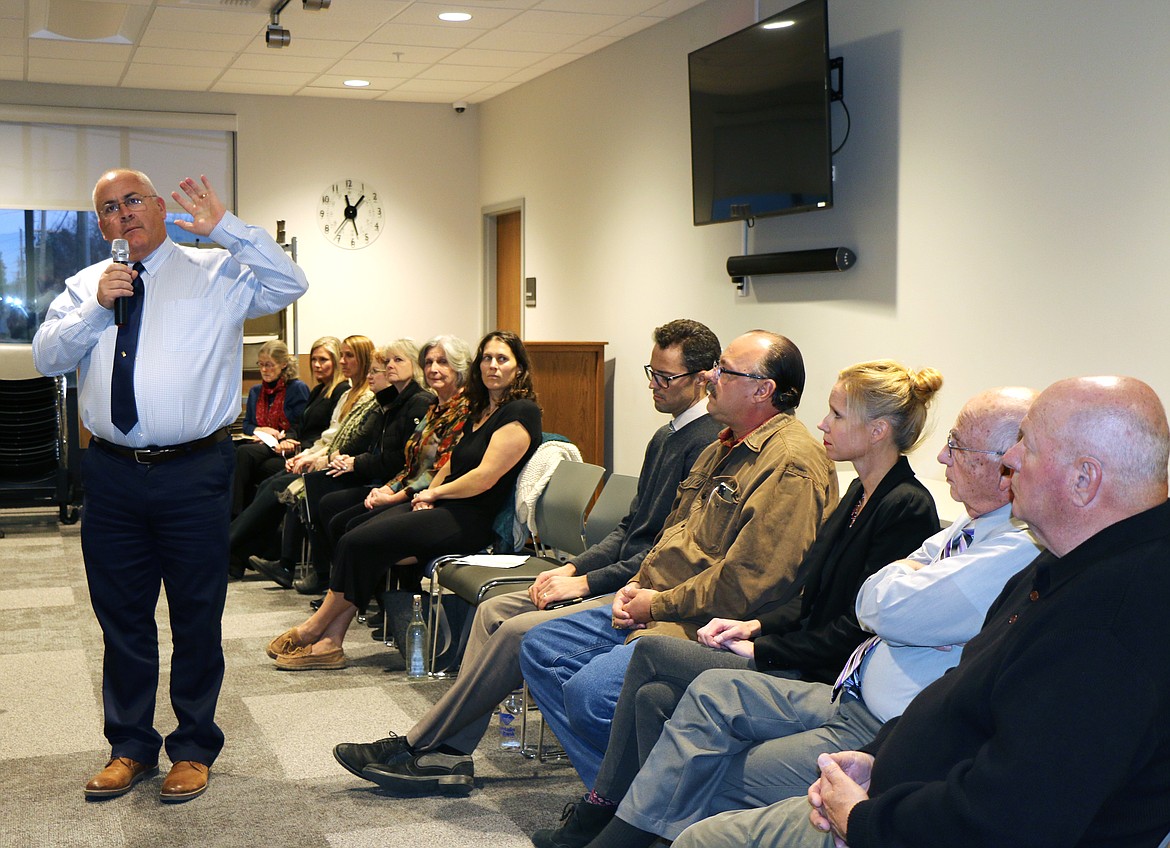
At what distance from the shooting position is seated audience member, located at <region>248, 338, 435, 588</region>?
5.56 metres

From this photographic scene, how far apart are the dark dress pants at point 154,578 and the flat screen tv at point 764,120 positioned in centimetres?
294

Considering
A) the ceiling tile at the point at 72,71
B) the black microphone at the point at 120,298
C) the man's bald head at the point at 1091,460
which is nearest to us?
the man's bald head at the point at 1091,460

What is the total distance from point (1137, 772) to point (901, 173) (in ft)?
12.6

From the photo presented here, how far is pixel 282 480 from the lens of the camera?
637cm

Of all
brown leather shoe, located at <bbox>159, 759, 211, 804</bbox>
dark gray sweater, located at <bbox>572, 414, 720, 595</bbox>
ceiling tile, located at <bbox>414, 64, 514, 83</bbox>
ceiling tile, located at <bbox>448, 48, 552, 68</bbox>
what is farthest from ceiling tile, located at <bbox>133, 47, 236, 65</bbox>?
brown leather shoe, located at <bbox>159, 759, 211, 804</bbox>

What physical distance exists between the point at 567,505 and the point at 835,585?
1.88 m

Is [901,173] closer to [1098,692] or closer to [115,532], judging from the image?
[115,532]

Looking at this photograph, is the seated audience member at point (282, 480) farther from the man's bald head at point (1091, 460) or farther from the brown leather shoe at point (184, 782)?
the man's bald head at point (1091, 460)

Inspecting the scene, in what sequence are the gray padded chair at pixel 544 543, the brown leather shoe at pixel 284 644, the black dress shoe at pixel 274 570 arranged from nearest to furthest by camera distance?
the gray padded chair at pixel 544 543 → the brown leather shoe at pixel 284 644 → the black dress shoe at pixel 274 570

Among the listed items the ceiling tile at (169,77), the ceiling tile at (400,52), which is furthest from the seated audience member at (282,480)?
the ceiling tile at (169,77)

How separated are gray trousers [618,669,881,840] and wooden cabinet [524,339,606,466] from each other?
16.0 ft

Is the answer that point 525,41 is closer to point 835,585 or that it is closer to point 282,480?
point 282,480

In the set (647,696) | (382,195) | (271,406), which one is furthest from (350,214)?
(647,696)

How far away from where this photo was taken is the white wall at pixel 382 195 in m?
9.35
